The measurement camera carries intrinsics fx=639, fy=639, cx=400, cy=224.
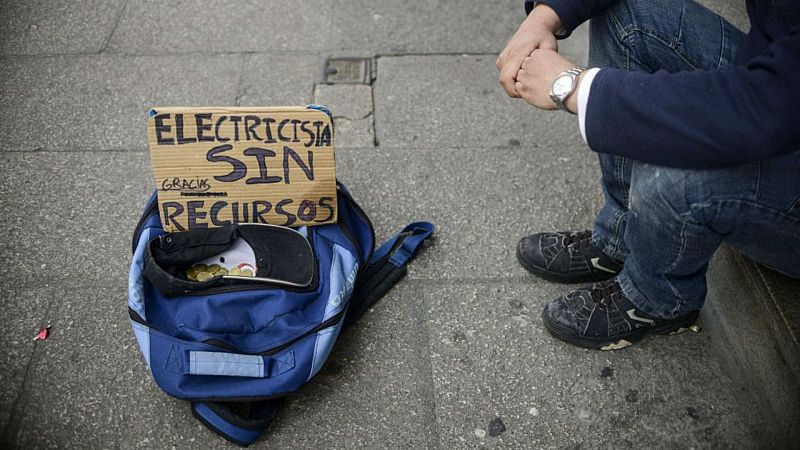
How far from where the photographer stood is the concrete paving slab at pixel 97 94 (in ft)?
8.38

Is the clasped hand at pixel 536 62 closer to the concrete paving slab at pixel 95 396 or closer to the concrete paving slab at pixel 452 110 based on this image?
the concrete paving slab at pixel 452 110

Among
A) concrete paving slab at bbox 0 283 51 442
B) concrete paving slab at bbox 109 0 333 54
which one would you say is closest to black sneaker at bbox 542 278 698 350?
concrete paving slab at bbox 0 283 51 442

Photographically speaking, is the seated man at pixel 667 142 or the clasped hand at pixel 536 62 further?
the clasped hand at pixel 536 62

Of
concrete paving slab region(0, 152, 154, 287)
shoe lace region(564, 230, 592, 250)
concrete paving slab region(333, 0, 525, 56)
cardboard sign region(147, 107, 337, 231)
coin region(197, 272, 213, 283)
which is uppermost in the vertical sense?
cardboard sign region(147, 107, 337, 231)

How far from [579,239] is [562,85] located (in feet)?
2.38

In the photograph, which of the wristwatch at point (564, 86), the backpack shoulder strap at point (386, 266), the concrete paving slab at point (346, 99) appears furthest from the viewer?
the concrete paving slab at point (346, 99)

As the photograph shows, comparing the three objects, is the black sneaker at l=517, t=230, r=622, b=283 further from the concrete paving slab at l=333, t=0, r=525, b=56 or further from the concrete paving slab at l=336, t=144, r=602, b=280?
the concrete paving slab at l=333, t=0, r=525, b=56

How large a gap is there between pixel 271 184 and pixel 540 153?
118cm

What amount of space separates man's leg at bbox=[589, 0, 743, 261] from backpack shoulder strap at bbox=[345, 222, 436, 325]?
66 centimetres

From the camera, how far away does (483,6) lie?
10.9 feet

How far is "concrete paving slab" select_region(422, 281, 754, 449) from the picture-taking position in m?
1.68

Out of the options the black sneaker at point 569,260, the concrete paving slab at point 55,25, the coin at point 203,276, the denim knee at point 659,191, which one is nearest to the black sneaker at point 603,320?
the black sneaker at point 569,260

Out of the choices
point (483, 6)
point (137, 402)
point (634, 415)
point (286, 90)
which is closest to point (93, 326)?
point (137, 402)

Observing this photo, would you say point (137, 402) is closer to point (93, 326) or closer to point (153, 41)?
point (93, 326)
